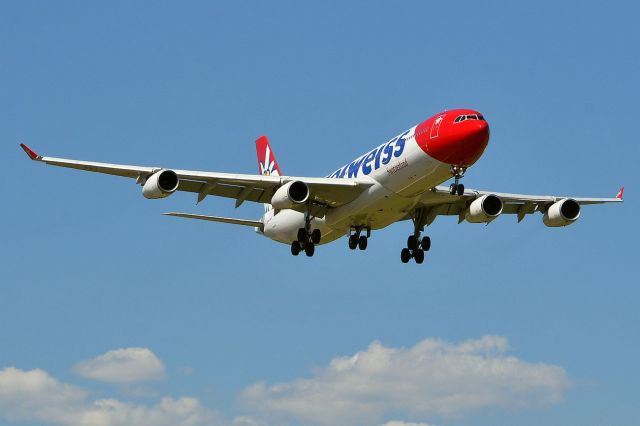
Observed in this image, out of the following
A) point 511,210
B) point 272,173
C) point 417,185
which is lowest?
point 417,185

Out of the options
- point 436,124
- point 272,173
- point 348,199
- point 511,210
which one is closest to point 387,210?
point 348,199

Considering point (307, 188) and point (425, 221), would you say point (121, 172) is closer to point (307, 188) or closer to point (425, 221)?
point (307, 188)

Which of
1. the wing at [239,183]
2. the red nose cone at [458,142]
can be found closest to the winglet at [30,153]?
the wing at [239,183]

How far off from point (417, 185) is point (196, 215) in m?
12.8

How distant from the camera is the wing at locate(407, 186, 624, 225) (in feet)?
186

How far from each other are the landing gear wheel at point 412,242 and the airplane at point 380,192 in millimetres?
48

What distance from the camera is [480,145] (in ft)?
169

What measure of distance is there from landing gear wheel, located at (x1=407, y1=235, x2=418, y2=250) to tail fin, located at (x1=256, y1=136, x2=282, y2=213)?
11.7 meters

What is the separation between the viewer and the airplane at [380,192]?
51750 mm

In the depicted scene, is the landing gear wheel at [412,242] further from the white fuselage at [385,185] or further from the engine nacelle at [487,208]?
the engine nacelle at [487,208]

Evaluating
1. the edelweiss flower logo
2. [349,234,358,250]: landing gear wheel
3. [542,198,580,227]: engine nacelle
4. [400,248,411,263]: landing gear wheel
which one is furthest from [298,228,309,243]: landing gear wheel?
the edelweiss flower logo

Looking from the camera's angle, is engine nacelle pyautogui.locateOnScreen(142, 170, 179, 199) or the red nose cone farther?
engine nacelle pyautogui.locateOnScreen(142, 170, 179, 199)

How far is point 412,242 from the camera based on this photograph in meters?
60.7

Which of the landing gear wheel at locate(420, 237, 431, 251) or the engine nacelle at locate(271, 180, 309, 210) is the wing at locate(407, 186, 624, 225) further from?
the engine nacelle at locate(271, 180, 309, 210)
